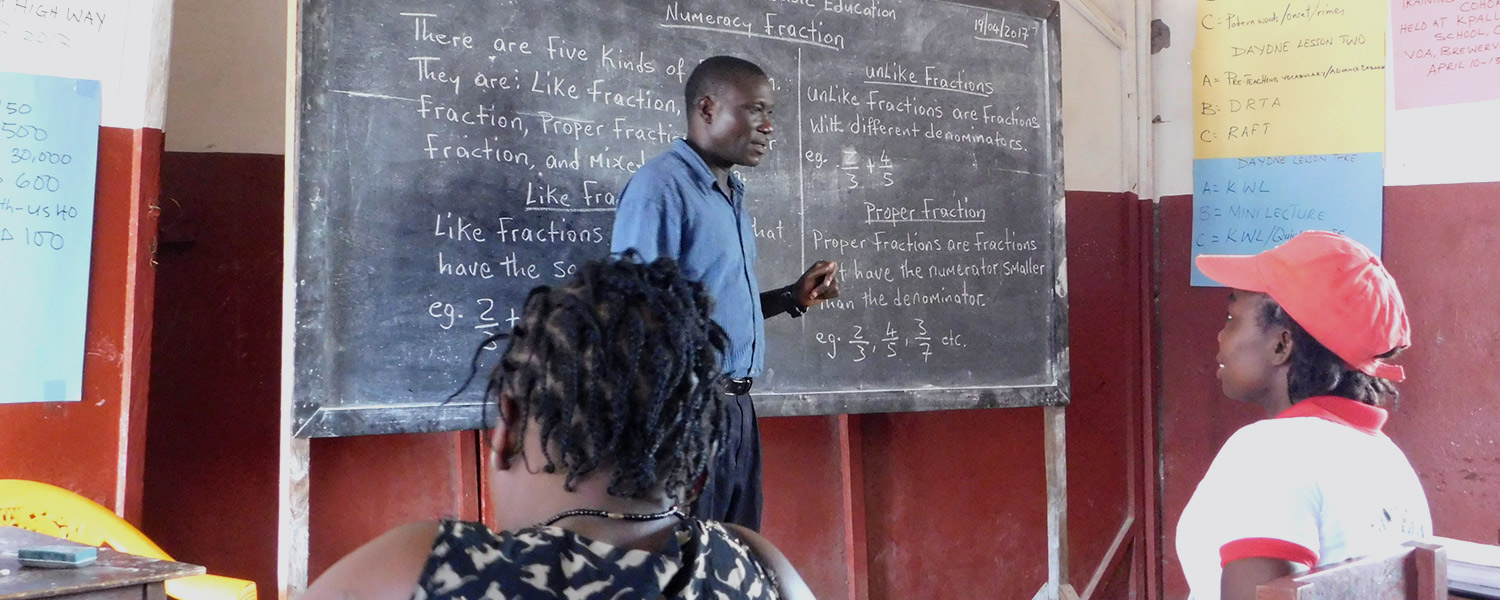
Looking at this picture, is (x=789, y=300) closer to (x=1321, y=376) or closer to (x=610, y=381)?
(x=1321, y=376)

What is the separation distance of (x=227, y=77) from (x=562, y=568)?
2.19 metres

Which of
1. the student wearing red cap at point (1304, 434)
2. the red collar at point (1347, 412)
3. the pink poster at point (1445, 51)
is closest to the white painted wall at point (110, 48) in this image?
the student wearing red cap at point (1304, 434)

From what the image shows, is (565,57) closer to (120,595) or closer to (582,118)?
(582,118)

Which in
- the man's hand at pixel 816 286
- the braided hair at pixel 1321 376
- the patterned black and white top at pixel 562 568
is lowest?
the patterned black and white top at pixel 562 568

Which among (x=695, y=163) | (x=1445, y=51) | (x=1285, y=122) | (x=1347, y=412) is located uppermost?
(x=1445, y=51)

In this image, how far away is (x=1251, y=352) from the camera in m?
1.73

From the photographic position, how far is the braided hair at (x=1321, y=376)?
1.62 metres

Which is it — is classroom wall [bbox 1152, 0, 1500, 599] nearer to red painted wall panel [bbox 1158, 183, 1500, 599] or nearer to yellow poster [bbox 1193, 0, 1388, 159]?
red painted wall panel [bbox 1158, 183, 1500, 599]

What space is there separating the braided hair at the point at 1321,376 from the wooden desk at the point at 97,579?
5.21ft

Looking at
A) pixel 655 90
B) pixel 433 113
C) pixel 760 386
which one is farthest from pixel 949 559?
pixel 433 113

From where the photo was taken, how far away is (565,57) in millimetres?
2498

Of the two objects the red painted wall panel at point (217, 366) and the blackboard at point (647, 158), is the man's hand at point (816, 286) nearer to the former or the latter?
the blackboard at point (647, 158)

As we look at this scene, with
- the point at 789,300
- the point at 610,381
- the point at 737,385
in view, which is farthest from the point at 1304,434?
the point at 789,300

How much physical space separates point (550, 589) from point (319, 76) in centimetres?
159
